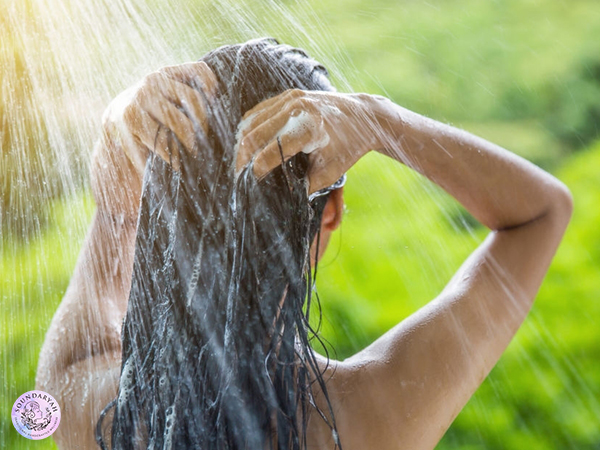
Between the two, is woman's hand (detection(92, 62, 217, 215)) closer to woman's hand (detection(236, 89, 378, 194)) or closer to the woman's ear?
woman's hand (detection(236, 89, 378, 194))

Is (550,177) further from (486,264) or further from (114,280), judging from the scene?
(114,280)

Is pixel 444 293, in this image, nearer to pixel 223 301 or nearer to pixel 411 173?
pixel 223 301

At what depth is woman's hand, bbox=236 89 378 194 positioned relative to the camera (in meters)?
0.61

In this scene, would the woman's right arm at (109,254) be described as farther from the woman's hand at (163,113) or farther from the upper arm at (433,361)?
the upper arm at (433,361)

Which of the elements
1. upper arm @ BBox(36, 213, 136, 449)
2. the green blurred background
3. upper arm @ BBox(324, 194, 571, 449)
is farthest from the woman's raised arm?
the green blurred background

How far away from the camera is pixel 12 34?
171 centimetres

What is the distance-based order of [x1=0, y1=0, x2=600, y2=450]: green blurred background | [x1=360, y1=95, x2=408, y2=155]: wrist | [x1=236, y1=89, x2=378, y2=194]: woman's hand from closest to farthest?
[x1=236, y1=89, x2=378, y2=194]: woman's hand, [x1=360, y1=95, x2=408, y2=155]: wrist, [x1=0, y1=0, x2=600, y2=450]: green blurred background

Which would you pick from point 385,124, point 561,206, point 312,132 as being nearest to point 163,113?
point 312,132

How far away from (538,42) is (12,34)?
1.52 m

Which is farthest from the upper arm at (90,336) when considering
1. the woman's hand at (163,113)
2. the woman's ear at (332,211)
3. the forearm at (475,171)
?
the forearm at (475,171)

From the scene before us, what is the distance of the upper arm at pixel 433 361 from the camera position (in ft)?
2.38

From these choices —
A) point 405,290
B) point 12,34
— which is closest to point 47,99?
point 12,34

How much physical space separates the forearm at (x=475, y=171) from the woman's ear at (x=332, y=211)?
0.09 meters

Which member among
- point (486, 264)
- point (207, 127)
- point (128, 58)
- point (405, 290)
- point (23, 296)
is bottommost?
point (405, 290)
